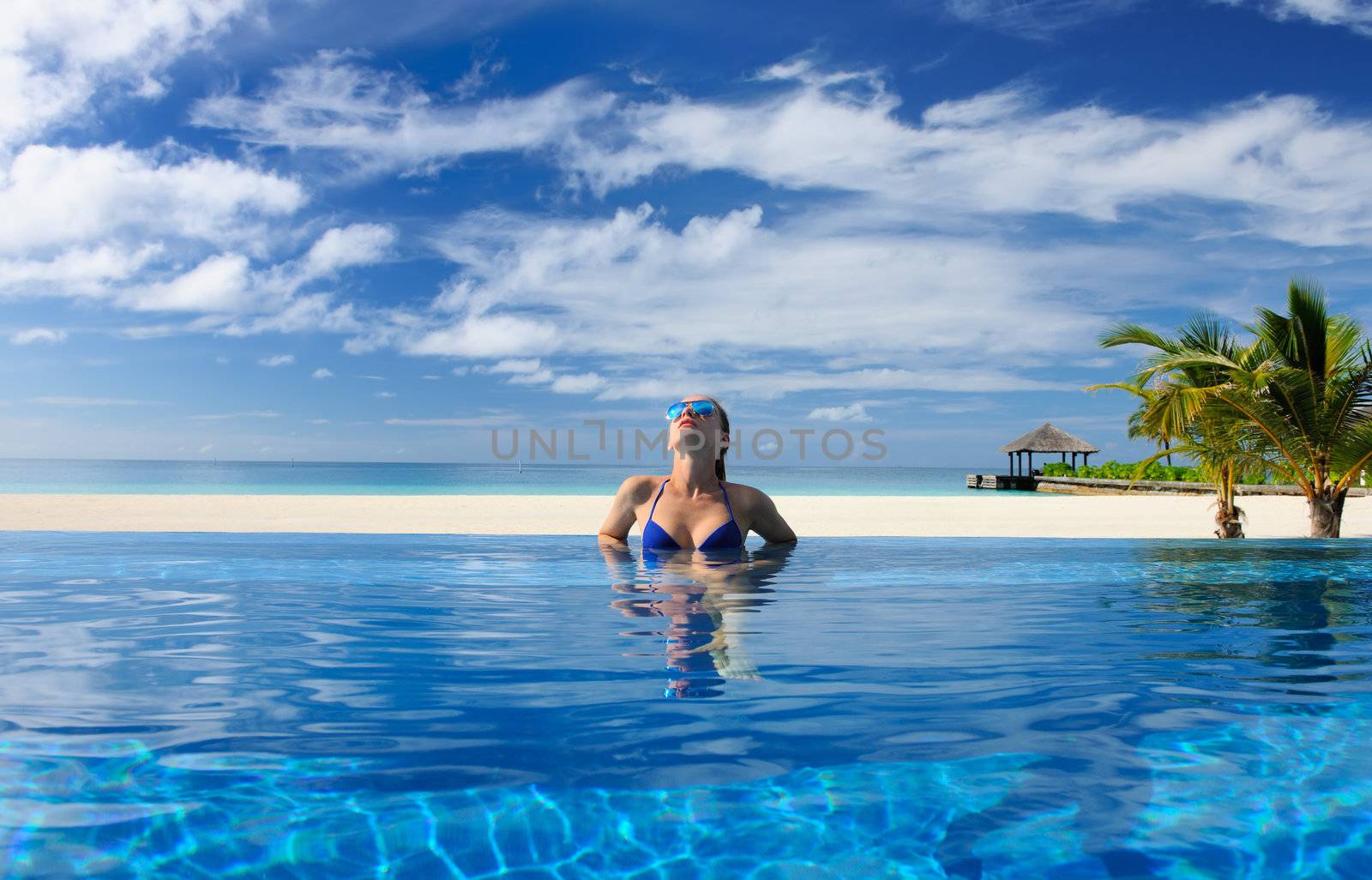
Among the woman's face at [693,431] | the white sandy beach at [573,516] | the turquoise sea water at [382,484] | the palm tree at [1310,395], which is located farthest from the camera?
the turquoise sea water at [382,484]

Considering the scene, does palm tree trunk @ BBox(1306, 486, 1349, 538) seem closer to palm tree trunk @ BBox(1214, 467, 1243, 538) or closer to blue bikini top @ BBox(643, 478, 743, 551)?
palm tree trunk @ BBox(1214, 467, 1243, 538)

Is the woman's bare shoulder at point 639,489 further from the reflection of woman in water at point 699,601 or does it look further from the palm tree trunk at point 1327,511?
the palm tree trunk at point 1327,511

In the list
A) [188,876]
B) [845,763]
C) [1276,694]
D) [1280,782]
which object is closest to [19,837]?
[188,876]

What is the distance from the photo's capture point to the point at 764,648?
13.0 feet

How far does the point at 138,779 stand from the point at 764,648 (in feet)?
7.63

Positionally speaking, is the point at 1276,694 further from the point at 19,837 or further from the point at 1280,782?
the point at 19,837

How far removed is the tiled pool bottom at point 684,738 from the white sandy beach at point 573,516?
8419 millimetres

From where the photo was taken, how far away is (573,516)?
1889cm

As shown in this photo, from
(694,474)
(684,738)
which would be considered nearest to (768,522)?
(694,474)

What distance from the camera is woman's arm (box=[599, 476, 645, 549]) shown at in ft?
21.3

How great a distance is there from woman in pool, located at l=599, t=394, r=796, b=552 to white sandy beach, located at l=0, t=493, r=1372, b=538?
672cm

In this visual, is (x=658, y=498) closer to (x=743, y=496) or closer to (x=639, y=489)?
(x=639, y=489)

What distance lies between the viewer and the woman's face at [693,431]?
6.03m

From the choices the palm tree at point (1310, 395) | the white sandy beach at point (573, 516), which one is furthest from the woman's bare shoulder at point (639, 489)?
the palm tree at point (1310, 395)
